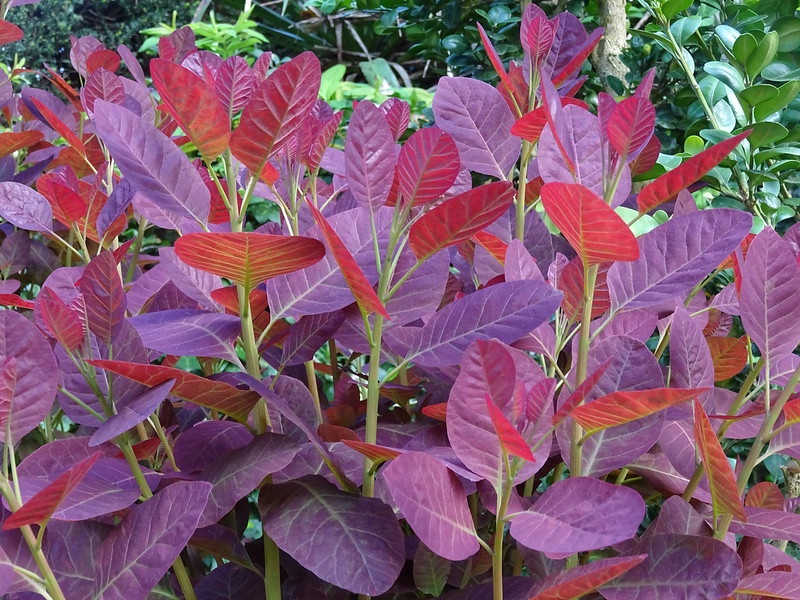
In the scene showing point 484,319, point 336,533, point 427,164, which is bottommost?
point 336,533

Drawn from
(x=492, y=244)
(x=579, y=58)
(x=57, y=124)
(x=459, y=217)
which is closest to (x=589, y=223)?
(x=459, y=217)

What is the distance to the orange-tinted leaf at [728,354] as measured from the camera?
2.07 feet

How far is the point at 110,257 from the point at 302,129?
0.66ft

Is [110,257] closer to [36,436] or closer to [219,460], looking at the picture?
[219,460]

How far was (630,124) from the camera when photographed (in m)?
0.48

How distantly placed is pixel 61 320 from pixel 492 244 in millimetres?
331

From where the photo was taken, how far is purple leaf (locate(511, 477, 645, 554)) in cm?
37

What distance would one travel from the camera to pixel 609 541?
366mm

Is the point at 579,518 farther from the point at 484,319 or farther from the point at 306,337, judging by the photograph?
the point at 306,337

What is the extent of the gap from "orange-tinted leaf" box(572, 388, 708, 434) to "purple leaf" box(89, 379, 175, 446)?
247 millimetres

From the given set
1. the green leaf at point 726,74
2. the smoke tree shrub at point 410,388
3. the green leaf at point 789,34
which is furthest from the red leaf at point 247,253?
the green leaf at point 789,34

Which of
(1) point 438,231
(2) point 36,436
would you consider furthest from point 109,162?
(1) point 438,231

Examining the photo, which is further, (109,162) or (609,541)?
(109,162)

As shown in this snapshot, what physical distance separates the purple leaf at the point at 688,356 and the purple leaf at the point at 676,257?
29 millimetres
